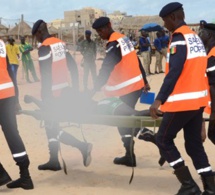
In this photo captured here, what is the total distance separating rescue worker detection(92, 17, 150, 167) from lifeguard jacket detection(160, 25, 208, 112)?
3.56 ft

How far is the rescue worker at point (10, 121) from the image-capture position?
5148mm

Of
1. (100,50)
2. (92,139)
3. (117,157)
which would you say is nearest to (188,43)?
(117,157)

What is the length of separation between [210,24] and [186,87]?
1054 millimetres

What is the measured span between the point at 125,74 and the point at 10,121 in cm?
149

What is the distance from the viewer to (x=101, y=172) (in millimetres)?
5988

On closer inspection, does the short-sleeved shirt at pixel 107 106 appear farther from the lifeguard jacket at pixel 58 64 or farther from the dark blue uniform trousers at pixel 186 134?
the dark blue uniform trousers at pixel 186 134

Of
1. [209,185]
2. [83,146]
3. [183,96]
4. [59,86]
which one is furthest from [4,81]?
[209,185]

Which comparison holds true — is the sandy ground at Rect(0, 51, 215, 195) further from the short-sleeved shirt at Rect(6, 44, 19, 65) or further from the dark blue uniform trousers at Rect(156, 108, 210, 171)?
the short-sleeved shirt at Rect(6, 44, 19, 65)

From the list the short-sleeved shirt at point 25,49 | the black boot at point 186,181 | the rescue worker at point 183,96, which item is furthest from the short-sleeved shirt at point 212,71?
the short-sleeved shirt at point 25,49

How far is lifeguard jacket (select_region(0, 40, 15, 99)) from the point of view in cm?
512

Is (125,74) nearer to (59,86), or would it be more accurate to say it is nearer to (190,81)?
(59,86)

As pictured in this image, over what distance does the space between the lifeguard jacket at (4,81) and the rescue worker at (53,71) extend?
496 millimetres

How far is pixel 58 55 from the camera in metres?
5.69

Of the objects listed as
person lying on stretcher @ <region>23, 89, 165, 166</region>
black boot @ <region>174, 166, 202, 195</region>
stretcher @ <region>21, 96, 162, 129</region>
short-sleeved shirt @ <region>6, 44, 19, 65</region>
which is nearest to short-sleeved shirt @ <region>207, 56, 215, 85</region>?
stretcher @ <region>21, 96, 162, 129</region>
